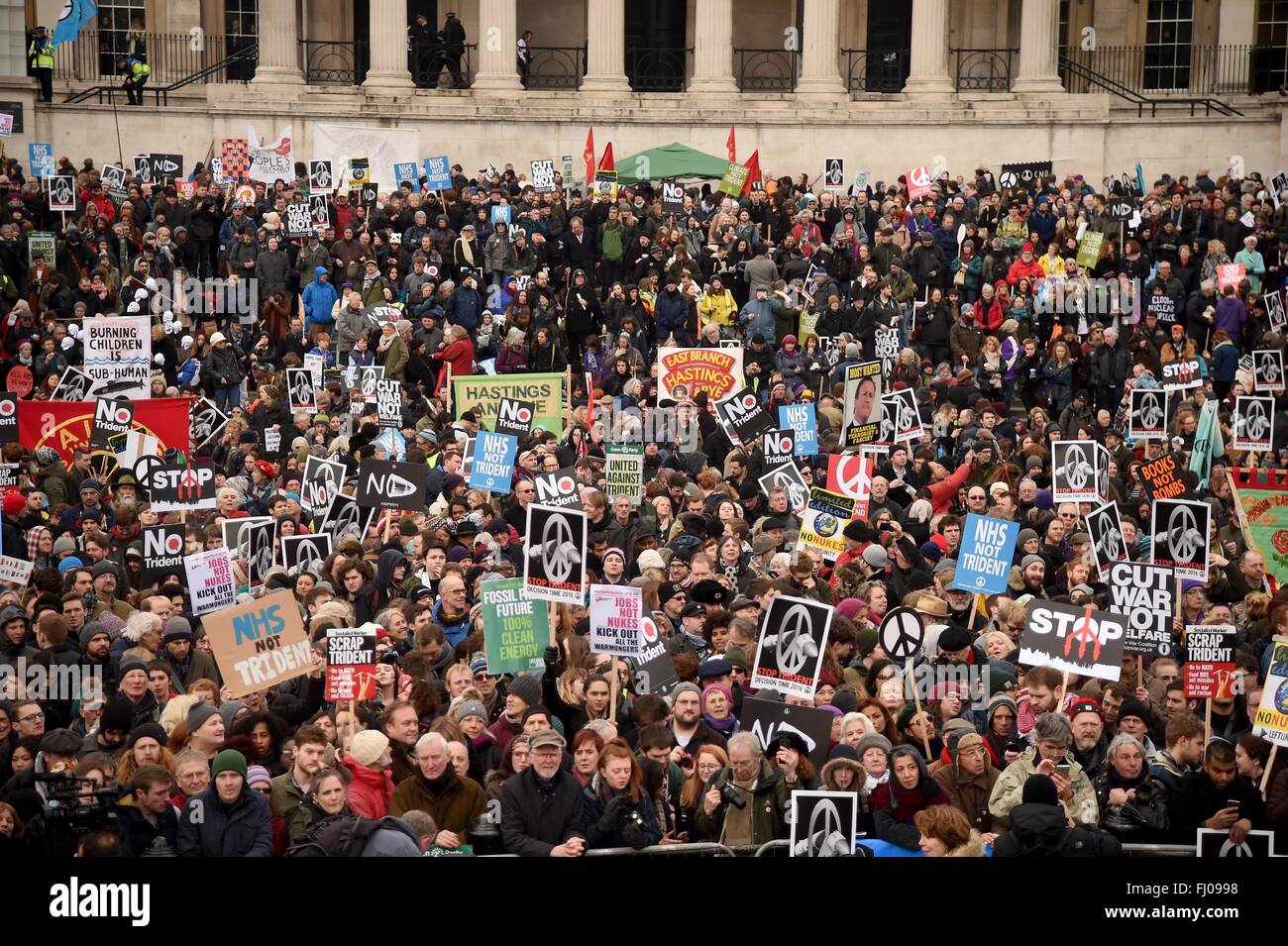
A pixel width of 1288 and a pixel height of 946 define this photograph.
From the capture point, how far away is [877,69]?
43438 mm

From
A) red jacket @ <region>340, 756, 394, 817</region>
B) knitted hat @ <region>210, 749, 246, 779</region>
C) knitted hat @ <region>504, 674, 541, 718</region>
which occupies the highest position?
knitted hat @ <region>210, 749, 246, 779</region>

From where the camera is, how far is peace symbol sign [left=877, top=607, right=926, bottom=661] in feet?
45.8

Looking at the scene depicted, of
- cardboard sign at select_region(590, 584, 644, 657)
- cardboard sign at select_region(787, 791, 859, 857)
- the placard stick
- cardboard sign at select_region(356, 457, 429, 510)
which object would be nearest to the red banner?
cardboard sign at select_region(356, 457, 429, 510)

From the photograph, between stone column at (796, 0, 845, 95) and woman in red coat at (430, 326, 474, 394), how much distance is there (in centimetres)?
1647

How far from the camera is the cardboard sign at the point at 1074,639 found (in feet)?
42.6

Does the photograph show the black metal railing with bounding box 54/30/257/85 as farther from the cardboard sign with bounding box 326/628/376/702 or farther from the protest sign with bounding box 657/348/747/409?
the cardboard sign with bounding box 326/628/376/702

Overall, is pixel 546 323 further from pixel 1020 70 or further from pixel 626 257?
pixel 1020 70

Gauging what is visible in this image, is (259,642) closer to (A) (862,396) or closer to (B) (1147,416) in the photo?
(A) (862,396)

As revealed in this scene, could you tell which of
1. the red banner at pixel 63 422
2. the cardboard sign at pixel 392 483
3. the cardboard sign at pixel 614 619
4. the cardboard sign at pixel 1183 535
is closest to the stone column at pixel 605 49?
the red banner at pixel 63 422

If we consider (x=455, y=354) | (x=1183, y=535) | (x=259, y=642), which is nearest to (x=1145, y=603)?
(x=1183, y=535)

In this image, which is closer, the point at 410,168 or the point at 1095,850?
the point at 1095,850

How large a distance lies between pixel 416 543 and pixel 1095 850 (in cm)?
849

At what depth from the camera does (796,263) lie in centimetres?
2841

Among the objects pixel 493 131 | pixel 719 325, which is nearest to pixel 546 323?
pixel 719 325
